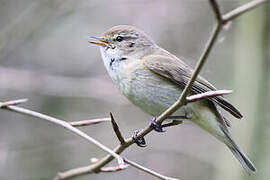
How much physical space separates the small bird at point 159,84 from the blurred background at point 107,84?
0.97 meters

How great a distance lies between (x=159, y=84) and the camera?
157 inches

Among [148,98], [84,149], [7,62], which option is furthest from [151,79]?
[7,62]

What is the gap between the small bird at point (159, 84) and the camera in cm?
389

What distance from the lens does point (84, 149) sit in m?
6.16

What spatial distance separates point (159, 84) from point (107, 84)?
1.94 m

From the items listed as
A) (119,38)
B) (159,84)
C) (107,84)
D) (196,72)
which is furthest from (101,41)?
(196,72)

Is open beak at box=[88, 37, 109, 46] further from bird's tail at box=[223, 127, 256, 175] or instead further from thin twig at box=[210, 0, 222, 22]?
thin twig at box=[210, 0, 222, 22]

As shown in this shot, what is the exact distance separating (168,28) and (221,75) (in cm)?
109

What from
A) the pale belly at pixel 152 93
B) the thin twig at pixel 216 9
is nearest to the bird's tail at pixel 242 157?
the pale belly at pixel 152 93

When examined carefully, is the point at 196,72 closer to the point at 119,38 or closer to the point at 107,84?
the point at 119,38

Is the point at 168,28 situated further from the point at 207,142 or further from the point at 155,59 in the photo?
the point at 155,59

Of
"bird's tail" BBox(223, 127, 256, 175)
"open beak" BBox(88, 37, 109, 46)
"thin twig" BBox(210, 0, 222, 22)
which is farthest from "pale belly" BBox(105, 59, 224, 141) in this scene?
"thin twig" BBox(210, 0, 222, 22)

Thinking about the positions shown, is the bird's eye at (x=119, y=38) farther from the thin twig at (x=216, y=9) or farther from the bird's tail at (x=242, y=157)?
the thin twig at (x=216, y=9)

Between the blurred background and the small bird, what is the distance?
97 cm
